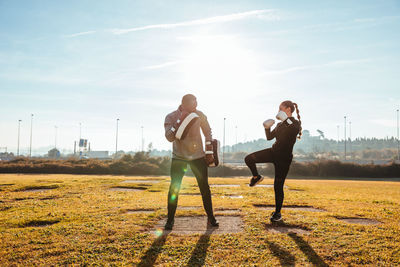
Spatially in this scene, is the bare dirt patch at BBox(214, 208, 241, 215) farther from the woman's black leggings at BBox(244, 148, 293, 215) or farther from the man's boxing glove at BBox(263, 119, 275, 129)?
the man's boxing glove at BBox(263, 119, 275, 129)

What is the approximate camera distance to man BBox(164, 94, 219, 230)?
191 inches

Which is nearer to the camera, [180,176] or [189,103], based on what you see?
[180,176]

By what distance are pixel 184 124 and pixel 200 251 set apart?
6.80 ft

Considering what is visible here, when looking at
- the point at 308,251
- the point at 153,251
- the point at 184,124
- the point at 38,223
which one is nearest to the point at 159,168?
the point at 38,223

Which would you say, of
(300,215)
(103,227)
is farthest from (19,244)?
(300,215)

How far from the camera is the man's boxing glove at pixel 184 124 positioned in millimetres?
4812

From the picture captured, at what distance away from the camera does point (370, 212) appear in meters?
6.27

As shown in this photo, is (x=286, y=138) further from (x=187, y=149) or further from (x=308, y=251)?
(x=308, y=251)

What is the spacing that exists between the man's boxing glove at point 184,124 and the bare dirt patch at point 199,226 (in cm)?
148

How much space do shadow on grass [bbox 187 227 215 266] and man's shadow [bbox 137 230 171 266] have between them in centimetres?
42

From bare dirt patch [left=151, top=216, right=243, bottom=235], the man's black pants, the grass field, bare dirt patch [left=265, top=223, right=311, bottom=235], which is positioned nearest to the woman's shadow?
the grass field

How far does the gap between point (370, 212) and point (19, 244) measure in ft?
21.5

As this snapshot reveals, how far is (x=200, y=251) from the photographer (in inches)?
138

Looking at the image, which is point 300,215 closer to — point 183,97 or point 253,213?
point 253,213
